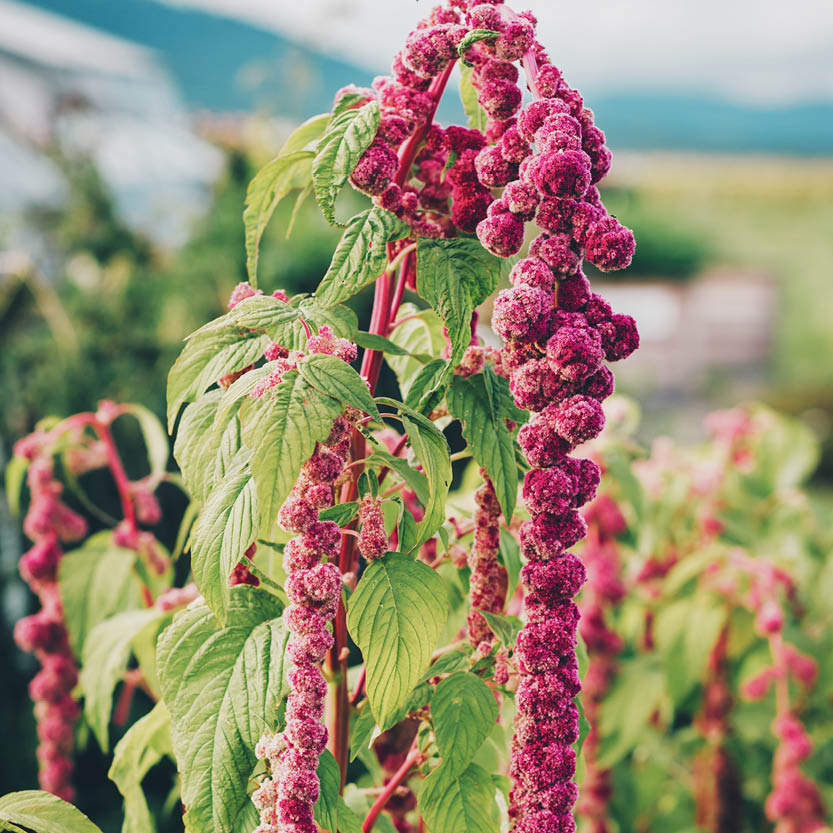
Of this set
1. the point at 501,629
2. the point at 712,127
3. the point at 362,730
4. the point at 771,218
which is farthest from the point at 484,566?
the point at 712,127

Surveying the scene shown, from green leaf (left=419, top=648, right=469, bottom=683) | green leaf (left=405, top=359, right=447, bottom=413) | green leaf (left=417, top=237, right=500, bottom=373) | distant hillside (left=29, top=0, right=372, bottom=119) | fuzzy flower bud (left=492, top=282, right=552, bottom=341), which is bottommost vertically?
green leaf (left=419, top=648, right=469, bottom=683)

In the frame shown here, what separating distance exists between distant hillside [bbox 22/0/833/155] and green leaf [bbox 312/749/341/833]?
0.65 meters

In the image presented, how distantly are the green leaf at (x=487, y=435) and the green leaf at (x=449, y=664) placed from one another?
13cm

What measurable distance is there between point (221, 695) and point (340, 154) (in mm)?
381

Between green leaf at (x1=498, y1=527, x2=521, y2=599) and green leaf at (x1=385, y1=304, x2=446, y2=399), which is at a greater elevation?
green leaf at (x1=385, y1=304, x2=446, y2=399)

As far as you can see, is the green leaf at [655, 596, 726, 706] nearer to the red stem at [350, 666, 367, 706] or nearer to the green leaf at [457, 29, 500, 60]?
the red stem at [350, 666, 367, 706]

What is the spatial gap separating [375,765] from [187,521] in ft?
1.00

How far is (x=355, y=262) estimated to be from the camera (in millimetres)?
627

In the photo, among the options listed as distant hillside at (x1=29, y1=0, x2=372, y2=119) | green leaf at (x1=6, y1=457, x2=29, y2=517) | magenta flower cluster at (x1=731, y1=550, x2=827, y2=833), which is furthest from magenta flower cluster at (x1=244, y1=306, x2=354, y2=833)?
distant hillside at (x1=29, y1=0, x2=372, y2=119)

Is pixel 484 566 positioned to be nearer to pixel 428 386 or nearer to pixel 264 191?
pixel 428 386

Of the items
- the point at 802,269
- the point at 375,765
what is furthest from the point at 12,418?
the point at 802,269

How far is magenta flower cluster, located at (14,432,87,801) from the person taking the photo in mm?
1103

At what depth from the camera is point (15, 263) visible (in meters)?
2.51

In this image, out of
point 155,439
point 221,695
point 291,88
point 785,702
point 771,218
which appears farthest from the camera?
point 771,218
